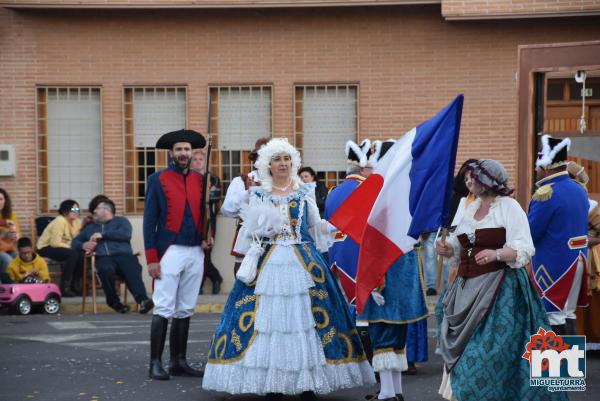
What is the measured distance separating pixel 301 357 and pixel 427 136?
73.9 inches

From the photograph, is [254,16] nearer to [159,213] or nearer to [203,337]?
[203,337]

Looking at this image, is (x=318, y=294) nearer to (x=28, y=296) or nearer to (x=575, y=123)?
(x=575, y=123)

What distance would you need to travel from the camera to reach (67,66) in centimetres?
2050

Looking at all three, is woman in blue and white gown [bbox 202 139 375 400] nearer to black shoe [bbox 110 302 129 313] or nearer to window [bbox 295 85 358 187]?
black shoe [bbox 110 302 129 313]

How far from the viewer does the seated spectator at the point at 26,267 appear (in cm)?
1742

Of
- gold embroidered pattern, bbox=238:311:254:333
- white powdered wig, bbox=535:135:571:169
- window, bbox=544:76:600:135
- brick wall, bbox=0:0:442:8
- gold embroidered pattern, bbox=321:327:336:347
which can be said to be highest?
brick wall, bbox=0:0:442:8

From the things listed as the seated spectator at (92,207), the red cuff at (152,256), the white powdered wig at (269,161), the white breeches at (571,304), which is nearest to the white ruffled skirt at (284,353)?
the white powdered wig at (269,161)

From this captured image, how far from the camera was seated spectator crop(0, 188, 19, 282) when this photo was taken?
1766 cm

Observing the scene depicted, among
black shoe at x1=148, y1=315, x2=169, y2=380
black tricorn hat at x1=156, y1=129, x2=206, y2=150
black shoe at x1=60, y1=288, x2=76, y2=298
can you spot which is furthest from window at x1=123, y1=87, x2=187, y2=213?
black shoe at x1=148, y1=315, x2=169, y2=380

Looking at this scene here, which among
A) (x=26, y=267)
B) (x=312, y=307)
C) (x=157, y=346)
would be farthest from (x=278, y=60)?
(x=312, y=307)

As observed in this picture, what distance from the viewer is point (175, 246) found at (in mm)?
10672

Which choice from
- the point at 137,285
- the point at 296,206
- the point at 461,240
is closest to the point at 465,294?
the point at 461,240

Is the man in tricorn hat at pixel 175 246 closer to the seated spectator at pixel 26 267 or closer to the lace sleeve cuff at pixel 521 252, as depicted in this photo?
the lace sleeve cuff at pixel 521 252

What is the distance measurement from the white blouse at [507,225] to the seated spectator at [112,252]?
29.3ft
